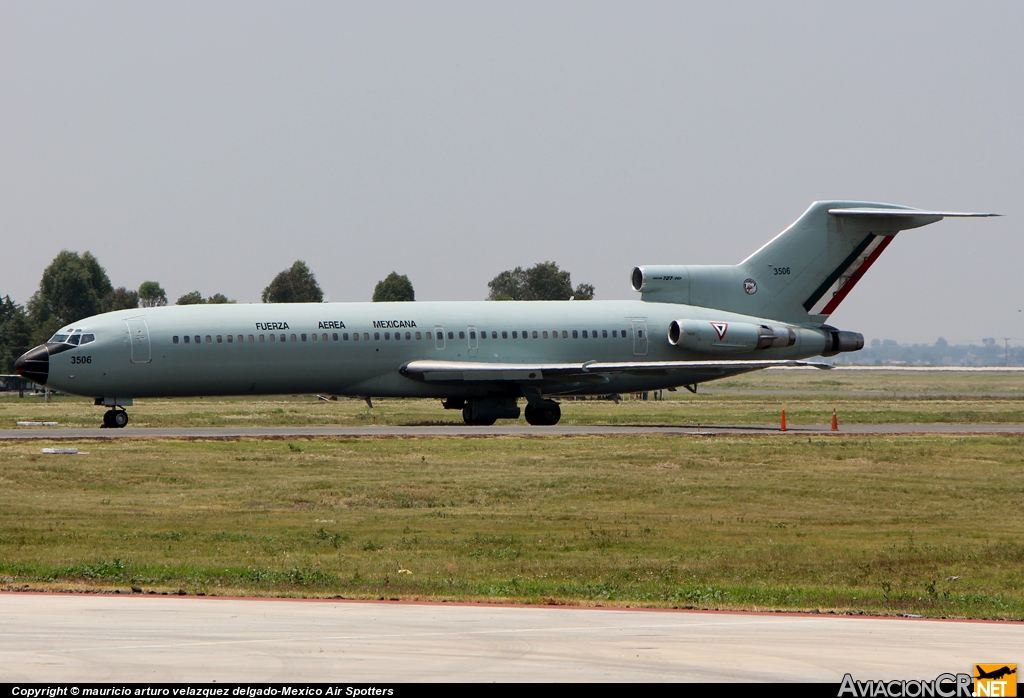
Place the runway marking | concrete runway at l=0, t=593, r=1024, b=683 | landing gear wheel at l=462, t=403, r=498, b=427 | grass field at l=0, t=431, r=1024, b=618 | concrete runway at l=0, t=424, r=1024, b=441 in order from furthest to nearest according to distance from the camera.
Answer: landing gear wheel at l=462, t=403, r=498, b=427, concrete runway at l=0, t=424, r=1024, b=441, grass field at l=0, t=431, r=1024, b=618, the runway marking, concrete runway at l=0, t=593, r=1024, b=683

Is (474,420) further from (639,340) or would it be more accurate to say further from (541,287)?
(541,287)

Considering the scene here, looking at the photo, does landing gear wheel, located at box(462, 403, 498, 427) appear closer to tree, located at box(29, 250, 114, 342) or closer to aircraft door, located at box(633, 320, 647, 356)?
aircraft door, located at box(633, 320, 647, 356)

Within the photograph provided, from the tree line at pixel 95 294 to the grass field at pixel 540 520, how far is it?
8000 centimetres

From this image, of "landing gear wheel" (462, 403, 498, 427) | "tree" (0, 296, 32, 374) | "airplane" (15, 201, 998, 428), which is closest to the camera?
"airplane" (15, 201, 998, 428)

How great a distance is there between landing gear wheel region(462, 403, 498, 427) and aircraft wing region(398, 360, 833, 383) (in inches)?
62.5

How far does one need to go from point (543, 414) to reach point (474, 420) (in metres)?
2.36

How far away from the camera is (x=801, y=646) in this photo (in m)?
11.4

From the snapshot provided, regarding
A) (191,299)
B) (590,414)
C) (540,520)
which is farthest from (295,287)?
(540,520)

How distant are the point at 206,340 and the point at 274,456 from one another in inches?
380

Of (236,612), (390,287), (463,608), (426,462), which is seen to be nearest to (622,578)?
(463,608)

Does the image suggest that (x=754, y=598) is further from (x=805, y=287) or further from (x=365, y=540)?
(x=805, y=287)

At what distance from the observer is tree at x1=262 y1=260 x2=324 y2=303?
126m

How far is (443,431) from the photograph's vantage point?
3922 centimetres

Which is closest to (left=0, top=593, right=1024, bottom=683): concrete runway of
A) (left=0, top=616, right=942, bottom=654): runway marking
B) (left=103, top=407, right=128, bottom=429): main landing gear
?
(left=0, top=616, right=942, bottom=654): runway marking
